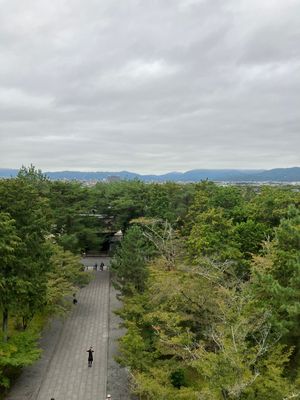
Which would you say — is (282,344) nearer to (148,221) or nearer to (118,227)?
(148,221)

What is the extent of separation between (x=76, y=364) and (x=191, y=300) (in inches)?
301

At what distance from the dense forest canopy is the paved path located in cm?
148

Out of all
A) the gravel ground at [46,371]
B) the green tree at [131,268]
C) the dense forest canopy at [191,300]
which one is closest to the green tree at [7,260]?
the dense forest canopy at [191,300]

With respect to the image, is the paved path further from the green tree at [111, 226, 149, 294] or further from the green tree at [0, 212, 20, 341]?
the green tree at [0, 212, 20, 341]

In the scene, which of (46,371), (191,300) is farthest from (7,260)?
(191,300)

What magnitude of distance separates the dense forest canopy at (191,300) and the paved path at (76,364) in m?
1.48

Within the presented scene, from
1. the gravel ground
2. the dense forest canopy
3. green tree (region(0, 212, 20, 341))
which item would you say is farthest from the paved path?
green tree (region(0, 212, 20, 341))

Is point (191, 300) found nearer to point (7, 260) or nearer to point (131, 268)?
point (131, 268)

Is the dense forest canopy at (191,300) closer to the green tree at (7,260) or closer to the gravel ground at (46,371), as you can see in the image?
the green tree at (7,260)

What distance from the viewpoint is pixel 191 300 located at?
61.3 feet

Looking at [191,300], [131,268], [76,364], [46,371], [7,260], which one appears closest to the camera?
[7,260]

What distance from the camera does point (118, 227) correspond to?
42906 mm

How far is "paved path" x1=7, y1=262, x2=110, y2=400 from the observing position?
60.7 ft

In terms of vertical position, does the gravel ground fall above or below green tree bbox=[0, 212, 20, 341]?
below
